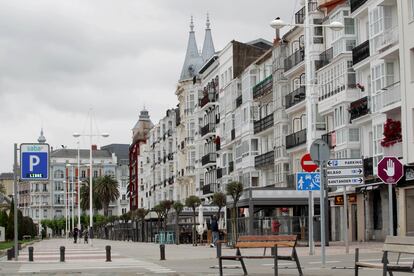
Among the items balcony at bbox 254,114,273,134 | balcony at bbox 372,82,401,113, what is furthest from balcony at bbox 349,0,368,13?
balcony at bbox 254,114,273,134

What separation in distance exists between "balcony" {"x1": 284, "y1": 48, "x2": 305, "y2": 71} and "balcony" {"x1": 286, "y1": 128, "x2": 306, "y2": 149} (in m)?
4.89

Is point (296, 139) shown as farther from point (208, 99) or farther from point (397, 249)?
point (397, 249)

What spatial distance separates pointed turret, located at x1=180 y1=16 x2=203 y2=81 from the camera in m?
109

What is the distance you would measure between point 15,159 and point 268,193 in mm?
17892

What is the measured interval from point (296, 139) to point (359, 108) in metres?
12.6

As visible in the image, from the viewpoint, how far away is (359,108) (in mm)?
53094

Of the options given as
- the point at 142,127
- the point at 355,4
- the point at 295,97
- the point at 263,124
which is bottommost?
the point at 263,124

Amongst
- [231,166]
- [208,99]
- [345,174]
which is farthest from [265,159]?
[345,174]

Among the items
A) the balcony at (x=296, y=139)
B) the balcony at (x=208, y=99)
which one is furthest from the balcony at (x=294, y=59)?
the balcony at (x=208, y=99)

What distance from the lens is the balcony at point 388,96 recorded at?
4571 centimetres

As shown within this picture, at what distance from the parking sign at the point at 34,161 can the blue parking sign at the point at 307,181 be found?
10.9 m

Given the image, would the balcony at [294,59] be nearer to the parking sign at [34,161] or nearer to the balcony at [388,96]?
the balcony at [388,96]

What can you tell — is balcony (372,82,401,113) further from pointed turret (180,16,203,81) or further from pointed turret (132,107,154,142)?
pointed turret (132,107,154,142)

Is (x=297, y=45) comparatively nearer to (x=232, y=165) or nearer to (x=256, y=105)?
(x=256, y=105)
